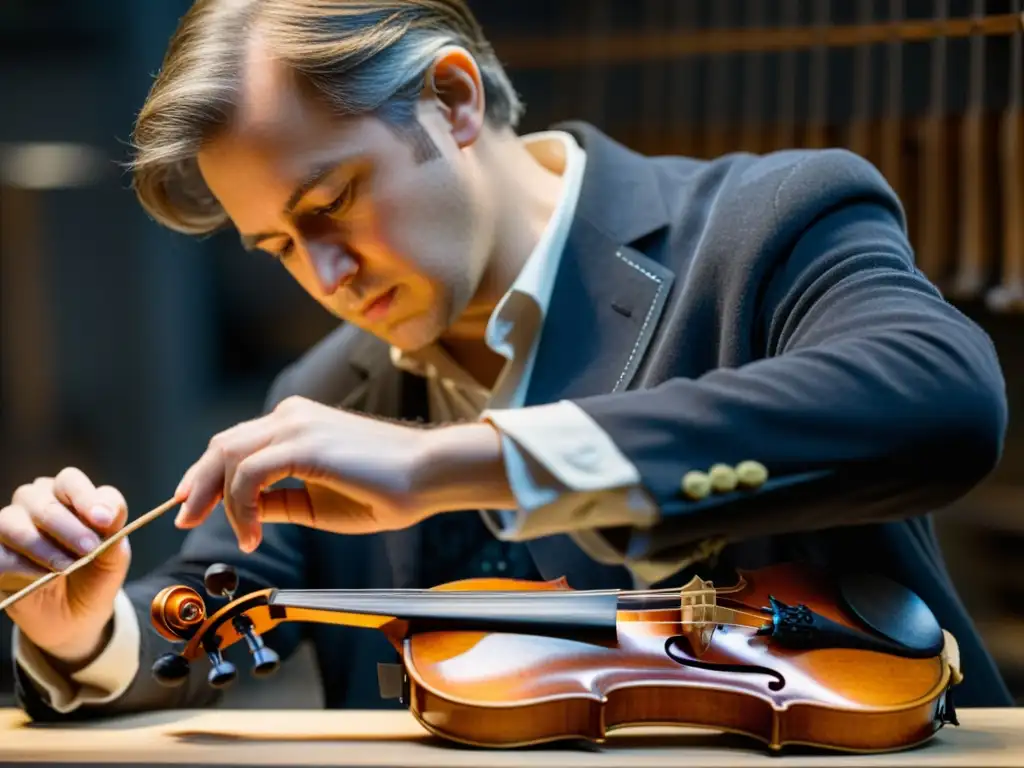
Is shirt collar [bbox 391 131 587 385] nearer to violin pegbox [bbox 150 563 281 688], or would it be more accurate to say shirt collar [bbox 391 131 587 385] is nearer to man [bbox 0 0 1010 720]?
man [bbox 0 0 1010 720]

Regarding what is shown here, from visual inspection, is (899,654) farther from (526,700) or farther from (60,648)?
(60,648)

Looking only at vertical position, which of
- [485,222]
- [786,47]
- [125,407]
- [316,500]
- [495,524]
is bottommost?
[125,407]

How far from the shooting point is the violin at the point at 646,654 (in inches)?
38.8

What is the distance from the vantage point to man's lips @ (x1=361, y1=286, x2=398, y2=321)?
4.33 feet

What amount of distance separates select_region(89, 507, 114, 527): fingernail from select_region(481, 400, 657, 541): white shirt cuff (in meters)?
0.42

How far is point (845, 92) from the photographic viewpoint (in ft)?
7.22

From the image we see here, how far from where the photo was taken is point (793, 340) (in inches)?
45.5

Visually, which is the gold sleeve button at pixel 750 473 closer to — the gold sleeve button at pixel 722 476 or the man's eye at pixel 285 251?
the gold sleeve button at pixel 722 476

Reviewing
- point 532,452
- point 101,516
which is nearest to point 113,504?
point 101,516

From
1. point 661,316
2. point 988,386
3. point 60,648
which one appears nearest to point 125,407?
point 60,648

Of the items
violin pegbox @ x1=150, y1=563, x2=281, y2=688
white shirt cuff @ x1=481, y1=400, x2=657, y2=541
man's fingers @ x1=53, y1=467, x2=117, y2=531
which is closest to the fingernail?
man's fingers @ x1=53, y1=467, x2=117, y2=531

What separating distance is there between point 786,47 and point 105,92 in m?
1.34

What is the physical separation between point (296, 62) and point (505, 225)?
0.30 metres

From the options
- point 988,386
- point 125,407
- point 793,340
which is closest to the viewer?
point 988,386
